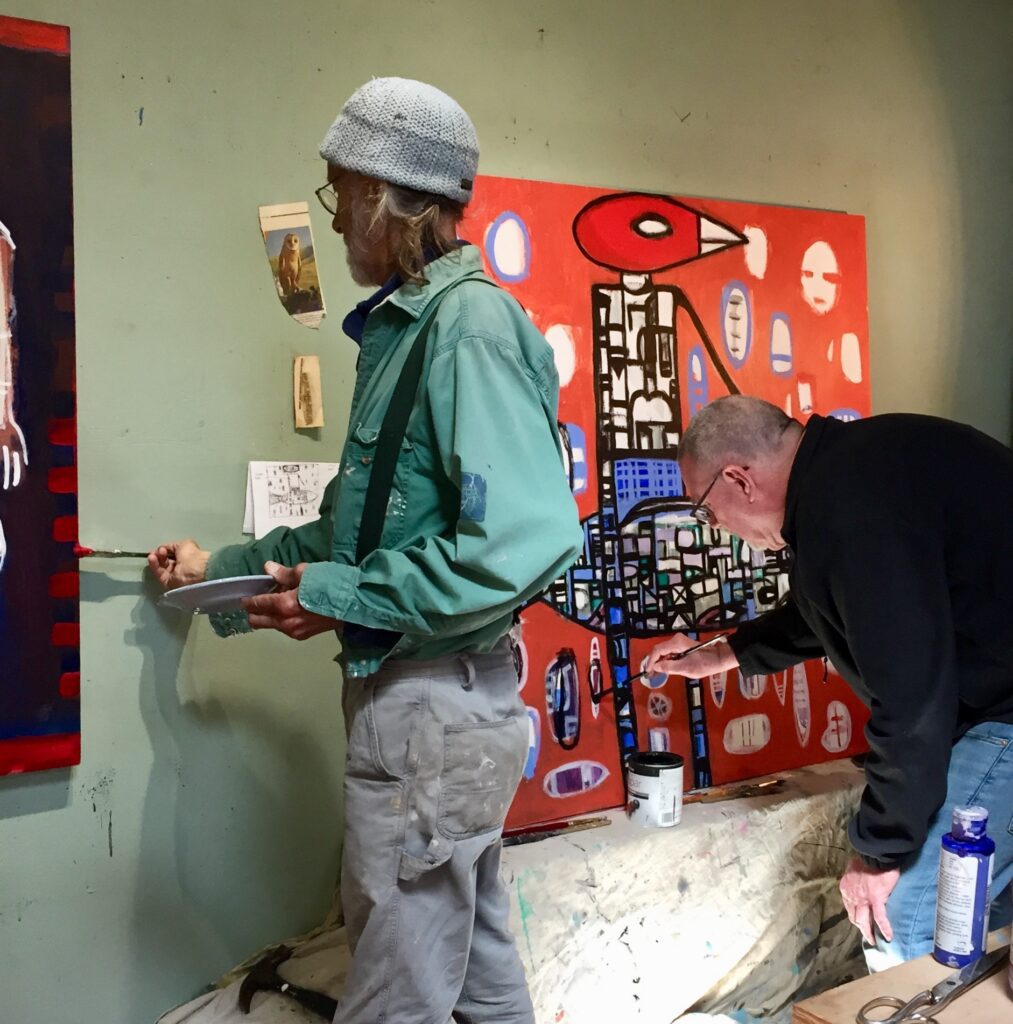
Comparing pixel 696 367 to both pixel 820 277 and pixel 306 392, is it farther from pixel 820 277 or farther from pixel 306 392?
pixel 306 392

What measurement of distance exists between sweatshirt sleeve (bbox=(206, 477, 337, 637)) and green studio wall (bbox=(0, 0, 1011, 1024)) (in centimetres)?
24

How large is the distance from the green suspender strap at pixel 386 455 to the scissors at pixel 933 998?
790 mm

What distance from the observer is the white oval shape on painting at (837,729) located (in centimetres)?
246

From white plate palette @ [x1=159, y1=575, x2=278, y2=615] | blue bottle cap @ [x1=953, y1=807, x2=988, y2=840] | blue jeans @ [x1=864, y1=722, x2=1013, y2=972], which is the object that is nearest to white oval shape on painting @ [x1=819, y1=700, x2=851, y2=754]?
blue jeans @ [x1=864, y1=722, x2=1013, y2=972]

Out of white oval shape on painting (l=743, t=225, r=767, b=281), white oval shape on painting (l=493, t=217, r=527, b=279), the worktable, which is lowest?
the worktable

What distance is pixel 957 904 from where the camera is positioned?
1236 millimetres

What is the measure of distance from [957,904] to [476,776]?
625mm

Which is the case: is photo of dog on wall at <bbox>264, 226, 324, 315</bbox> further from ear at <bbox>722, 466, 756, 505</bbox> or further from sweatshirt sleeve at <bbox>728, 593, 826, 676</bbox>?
sweatshirt sleeve at <bbox>728, 593, 826, 676</bbox>

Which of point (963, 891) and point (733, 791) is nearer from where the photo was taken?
point (963, 891)

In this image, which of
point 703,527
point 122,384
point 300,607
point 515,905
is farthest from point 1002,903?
point 122,384

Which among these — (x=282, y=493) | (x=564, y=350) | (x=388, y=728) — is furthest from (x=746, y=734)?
(x=388, y=728)

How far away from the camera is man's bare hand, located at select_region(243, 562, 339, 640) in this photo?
48.3 inches

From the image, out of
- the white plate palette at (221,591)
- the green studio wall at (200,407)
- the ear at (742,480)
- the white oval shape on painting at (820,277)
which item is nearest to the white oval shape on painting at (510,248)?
the green studio wall at (200,407)

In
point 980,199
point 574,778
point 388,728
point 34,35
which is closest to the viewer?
point 388,728
